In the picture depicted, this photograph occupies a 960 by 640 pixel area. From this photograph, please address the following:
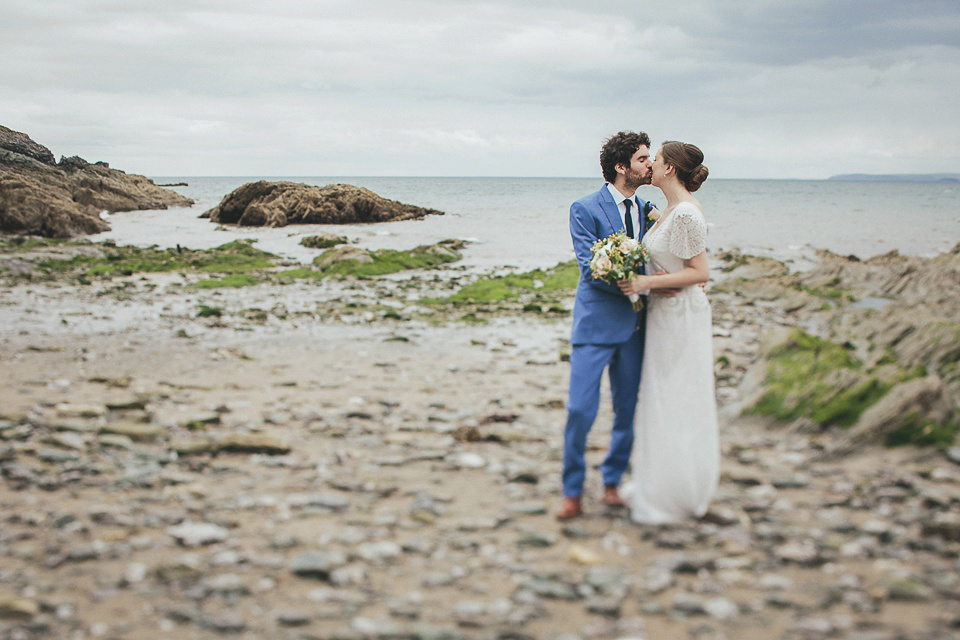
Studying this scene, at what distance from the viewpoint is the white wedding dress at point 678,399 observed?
629cm

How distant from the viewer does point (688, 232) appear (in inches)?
245

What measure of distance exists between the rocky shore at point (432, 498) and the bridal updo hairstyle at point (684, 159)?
278 cm

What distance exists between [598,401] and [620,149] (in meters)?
2.09

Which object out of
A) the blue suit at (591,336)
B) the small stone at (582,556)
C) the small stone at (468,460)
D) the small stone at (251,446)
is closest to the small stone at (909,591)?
the small stone at (582,556)

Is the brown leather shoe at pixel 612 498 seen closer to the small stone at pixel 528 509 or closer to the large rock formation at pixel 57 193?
the small stone at pixel 528 509

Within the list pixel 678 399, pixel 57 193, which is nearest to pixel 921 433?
pixel 678 399

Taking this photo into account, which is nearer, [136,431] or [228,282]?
[136,431]

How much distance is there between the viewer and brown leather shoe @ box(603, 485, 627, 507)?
6734mm

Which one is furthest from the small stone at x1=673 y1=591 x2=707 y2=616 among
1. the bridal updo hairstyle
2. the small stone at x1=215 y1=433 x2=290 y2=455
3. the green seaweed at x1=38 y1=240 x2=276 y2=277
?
the green seaweed at x1=38 y1=240 x2=276 y2=277

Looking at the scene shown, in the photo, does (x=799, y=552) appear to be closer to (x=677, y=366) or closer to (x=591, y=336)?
(x=677, y=366)

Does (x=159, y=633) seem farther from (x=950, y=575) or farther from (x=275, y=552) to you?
Answer: (x=950, y=575)

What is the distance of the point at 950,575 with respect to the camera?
17.0 feet

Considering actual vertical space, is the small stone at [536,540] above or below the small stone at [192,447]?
below

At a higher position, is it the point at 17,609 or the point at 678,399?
the point at 678,399
